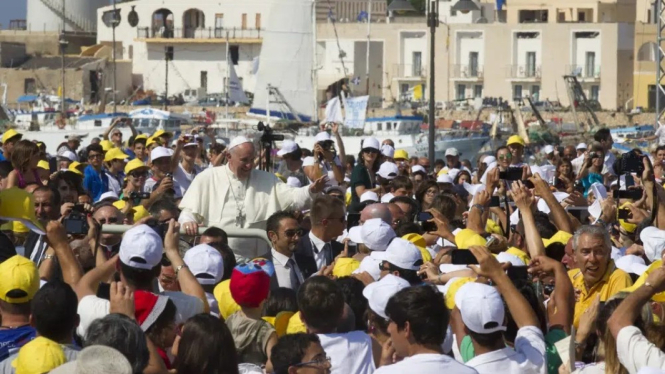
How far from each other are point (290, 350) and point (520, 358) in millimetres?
1029

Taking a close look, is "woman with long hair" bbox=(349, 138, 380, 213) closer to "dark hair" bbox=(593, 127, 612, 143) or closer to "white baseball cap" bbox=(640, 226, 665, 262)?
"dark hair" bbox=(593, 127, 612, 143)

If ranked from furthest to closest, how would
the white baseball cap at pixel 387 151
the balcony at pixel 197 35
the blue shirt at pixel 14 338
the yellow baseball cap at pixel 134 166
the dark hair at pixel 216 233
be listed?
the balcony at pixel 197 35 → the white baseball cap at pixel 387 151 → the yellow baseball cap at pixel 134 166 → the dark hair at pixel 216 233 → the blue shirt at pixel 14 338

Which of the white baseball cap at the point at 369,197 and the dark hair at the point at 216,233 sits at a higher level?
the dark hair at the point at 216,233

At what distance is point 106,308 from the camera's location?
7.24m

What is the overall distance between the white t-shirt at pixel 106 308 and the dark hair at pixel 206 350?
0.79 m

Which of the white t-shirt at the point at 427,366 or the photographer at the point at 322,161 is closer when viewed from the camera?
the white t-shirt at the point at 427,366

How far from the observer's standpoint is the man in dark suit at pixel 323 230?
32.5 ft

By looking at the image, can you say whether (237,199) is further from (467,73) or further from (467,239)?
(467,73)

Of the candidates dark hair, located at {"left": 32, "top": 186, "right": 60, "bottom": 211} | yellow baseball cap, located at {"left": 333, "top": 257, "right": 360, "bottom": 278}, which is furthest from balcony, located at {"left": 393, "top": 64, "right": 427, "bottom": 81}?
yellow baseball cap, located at {"left": 333, "top": 257, "right": 360, "bottom": 278}

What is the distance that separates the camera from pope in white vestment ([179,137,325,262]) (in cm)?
1084

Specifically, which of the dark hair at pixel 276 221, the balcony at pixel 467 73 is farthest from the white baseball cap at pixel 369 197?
the balcony at pixel 467 73

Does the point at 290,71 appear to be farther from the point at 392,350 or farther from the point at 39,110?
Result: the point at 392,350

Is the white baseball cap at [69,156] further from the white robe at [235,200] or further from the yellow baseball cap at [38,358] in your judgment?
the yellow baseball cap at [38,358]

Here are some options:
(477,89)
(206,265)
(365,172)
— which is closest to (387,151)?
(365,172)
